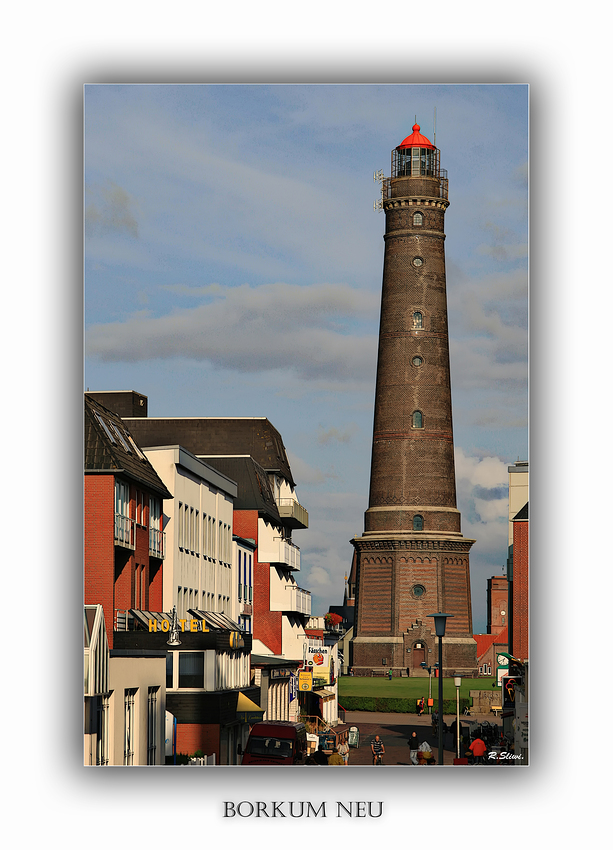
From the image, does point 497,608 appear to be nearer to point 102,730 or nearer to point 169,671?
point 169,671

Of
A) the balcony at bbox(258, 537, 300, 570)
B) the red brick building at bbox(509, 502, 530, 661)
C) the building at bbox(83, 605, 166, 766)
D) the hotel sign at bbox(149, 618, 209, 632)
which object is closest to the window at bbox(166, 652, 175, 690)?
the hotel sign at bbox(149, 618, 209, 632)

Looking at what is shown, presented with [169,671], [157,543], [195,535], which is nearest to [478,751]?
[169,671]

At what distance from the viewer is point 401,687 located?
10062 cm

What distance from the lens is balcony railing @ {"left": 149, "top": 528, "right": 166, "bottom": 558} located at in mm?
42969

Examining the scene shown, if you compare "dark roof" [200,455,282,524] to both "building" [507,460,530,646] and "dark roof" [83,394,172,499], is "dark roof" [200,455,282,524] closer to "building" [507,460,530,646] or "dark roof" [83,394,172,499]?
"building" [507,460,530,646]

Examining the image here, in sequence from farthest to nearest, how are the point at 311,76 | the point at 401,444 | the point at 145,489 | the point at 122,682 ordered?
the point at 401,444, the point at 145,489, the point at 122,682, the point at 311,76

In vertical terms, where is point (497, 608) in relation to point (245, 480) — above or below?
below

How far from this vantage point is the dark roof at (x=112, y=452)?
37125 millimetres

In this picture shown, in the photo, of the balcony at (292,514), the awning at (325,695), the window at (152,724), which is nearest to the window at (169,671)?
the window at (152,724)

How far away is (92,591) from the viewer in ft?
121

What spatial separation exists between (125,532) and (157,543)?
480cm
